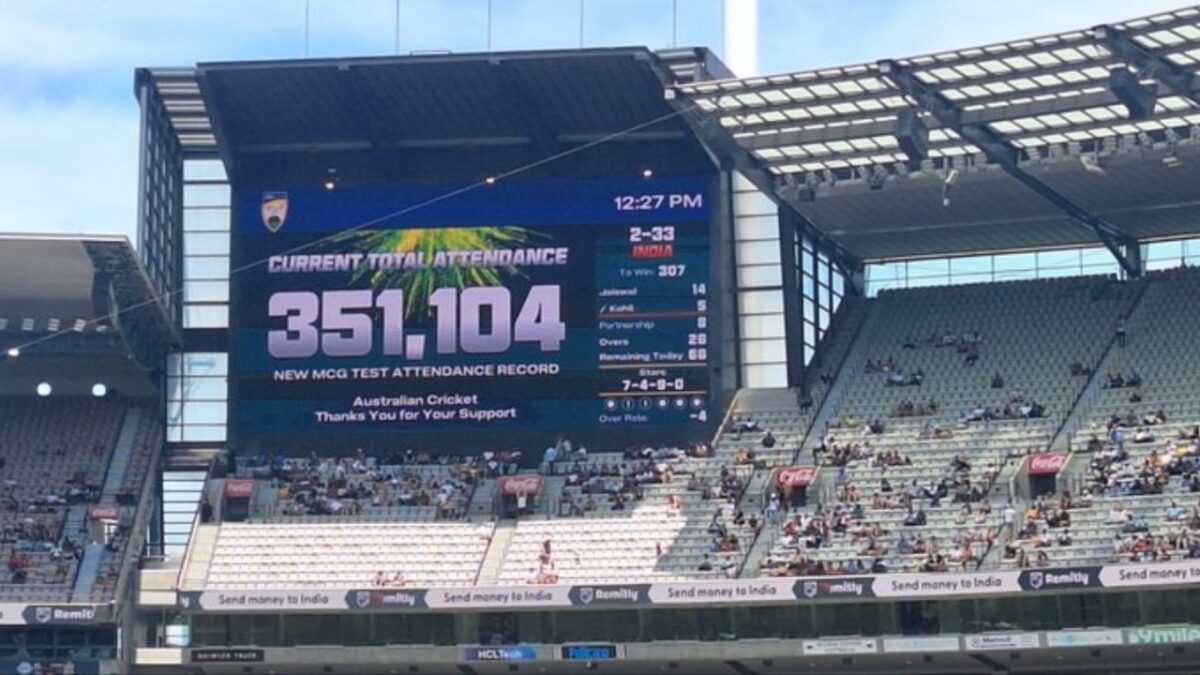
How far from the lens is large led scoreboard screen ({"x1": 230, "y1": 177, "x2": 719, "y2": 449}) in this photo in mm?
70938

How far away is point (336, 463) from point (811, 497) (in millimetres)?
13818

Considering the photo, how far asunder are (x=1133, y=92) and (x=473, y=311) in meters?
20.1

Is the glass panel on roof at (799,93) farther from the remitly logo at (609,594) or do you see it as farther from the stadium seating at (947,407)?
the remitly logo at (609,594)


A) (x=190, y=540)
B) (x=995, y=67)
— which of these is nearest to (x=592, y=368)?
(x=190, y=540)

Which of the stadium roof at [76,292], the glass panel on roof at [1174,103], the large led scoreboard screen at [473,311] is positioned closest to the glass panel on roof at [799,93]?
the large led scoreboard screen at [473,311]

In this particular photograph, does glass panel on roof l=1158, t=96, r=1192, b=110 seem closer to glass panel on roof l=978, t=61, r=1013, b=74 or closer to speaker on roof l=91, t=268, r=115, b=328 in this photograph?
glass panel on roof l=978, t=61, r=1013, b=74

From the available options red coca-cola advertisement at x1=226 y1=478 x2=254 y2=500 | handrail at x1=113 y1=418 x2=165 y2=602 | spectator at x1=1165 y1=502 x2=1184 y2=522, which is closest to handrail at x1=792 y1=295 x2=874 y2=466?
spectator at x1=1165 y1=502 x2=1184 y2=522

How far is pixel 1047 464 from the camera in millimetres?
65625

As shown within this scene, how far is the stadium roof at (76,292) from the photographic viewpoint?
68.9 meters

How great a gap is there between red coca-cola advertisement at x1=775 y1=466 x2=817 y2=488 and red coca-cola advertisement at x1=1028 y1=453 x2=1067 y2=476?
5838 millimetres

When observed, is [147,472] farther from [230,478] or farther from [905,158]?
[905,158]

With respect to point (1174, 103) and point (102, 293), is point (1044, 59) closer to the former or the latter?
point (1174, 103)

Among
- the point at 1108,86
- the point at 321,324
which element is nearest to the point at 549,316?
the point at 321,324

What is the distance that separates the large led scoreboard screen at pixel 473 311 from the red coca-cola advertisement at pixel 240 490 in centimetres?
169
